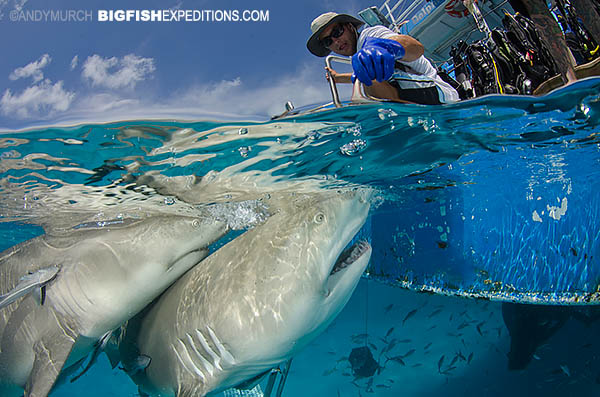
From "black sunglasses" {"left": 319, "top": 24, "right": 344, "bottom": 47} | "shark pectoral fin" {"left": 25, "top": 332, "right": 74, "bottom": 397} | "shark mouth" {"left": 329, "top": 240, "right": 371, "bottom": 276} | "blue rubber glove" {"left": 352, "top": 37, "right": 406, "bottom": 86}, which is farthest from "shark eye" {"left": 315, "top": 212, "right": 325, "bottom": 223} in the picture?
"black sunglasses" {"left": 319, "top": 24, "right": 344, "bottom": 47}

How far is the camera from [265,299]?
2.84m

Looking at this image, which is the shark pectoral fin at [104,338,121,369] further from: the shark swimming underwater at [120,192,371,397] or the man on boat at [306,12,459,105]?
the man on boat at [306,12,459,105]

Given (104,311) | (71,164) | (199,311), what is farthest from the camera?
(71,164)

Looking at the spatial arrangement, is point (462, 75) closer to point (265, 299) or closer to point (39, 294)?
point (265, 299)

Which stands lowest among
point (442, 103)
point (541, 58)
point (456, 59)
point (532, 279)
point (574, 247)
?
point (532, 279)

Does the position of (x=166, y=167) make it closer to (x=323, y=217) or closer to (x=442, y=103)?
(x=323, y=217)

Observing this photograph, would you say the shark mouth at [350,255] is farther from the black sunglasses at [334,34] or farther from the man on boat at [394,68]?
the black sunglasses at [334,34]

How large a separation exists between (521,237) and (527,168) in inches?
72.6

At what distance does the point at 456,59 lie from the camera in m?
6.08

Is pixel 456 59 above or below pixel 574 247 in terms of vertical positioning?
above

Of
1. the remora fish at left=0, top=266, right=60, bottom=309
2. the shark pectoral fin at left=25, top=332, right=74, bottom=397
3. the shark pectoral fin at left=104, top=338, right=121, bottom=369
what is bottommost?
the shark pectoral fin at left=104, top=338, right=121, bottom=369

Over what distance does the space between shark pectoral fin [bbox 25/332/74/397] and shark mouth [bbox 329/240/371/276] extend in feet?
9.38

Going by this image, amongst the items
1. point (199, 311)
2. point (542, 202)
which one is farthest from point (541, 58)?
point (542, 202)

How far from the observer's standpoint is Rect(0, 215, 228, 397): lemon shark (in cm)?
337
